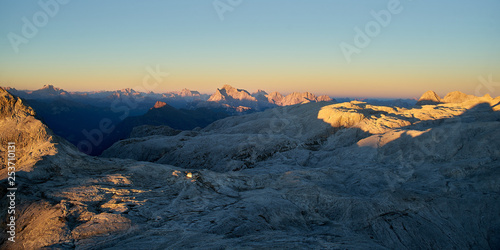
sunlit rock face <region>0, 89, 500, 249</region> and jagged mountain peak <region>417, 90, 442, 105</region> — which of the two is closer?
sunlit rock face <region>0, 89, 500, 249</region>

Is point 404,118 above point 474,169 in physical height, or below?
above

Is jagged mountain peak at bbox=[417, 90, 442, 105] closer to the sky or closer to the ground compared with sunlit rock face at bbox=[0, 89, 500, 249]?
closer to the sky

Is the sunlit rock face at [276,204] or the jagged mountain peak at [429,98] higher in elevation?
the jagged mountain peak at [429,98]

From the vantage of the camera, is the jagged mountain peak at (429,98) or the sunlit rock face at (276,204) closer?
the sunlit rock face at (276,204)

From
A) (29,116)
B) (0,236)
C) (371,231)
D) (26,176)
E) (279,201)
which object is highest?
(29,116)

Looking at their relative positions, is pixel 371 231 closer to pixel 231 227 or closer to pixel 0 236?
pixel 231 227

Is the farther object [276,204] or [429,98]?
[429,98]

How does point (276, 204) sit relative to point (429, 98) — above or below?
below

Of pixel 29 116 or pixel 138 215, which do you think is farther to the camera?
pixel 29 116

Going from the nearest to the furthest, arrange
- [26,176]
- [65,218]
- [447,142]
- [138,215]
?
[65,218], [138,215], [26,176], [447,142]

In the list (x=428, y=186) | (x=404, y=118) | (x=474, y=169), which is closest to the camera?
(x=428, y=186)

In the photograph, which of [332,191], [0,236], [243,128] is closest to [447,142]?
[332,191]
